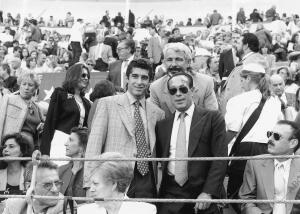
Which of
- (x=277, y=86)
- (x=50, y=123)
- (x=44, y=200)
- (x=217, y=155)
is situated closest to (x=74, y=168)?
(x=44, y=200)

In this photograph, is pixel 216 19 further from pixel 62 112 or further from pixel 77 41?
pixel 62 112

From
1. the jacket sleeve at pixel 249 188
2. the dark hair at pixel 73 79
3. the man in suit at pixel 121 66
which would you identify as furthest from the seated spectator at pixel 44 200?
the man in suit at pixel 121 66

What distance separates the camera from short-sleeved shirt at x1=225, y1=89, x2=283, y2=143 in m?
8.23

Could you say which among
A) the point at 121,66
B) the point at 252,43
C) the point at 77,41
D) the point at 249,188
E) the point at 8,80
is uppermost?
the point at 77,41

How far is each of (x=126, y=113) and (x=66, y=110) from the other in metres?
1.98

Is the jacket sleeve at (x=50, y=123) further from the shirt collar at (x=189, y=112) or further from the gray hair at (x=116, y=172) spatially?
the gray hair at (x=116, y=172)

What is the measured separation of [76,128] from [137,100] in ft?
3.84

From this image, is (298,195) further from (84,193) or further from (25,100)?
(25,100)

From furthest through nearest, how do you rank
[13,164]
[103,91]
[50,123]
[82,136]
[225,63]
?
[225,63] → [103,91] → [50,123] → [13,164] → [82,136]

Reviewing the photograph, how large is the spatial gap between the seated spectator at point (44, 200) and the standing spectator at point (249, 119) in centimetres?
160

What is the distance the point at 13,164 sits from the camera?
8961 mm

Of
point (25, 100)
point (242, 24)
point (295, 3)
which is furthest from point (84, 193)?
point (295, 3)

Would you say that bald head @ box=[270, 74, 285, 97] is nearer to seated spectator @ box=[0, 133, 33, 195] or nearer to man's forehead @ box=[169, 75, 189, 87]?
seated spectator @ box=[0, 133, 33, 195]

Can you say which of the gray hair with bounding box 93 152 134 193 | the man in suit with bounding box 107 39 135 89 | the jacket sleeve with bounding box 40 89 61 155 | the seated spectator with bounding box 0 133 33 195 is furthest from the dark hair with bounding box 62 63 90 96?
the gray hair with bounding box 93 152 134 193
